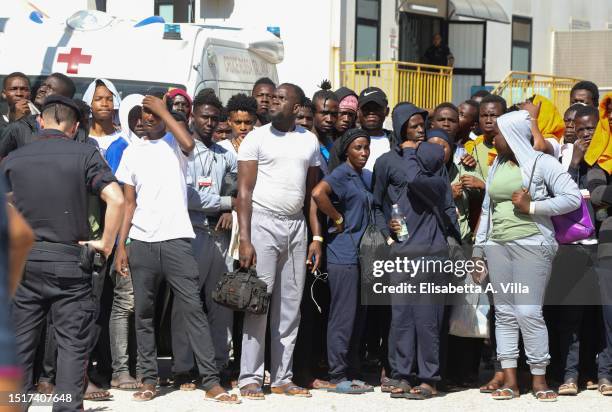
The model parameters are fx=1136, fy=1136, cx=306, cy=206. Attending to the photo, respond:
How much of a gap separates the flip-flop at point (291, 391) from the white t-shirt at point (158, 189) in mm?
1215

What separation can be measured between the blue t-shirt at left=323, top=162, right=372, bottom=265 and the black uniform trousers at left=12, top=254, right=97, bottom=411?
2032mm

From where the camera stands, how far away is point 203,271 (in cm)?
773

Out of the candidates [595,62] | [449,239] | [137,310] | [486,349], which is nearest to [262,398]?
[137,310]

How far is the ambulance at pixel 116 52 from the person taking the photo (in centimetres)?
967

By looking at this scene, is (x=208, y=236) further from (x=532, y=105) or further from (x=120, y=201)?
(x=532, y=105)

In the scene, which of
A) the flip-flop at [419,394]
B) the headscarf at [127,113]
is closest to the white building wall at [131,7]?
the headscarf at [127,113]

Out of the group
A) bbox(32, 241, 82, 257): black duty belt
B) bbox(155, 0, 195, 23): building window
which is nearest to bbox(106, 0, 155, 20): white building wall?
bbox(155, 0, 195, 23): building window

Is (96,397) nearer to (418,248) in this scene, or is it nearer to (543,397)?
(418,248)

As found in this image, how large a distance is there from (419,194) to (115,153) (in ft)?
6.93

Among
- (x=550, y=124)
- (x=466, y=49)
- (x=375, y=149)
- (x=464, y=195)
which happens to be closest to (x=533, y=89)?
(x=466, y=49)

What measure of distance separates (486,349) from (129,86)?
145 inches

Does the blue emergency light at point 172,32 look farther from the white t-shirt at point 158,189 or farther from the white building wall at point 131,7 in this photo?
the white building wall at point 131,7

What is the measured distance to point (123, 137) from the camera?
798cm

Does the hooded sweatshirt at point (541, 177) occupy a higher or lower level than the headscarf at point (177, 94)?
lower
